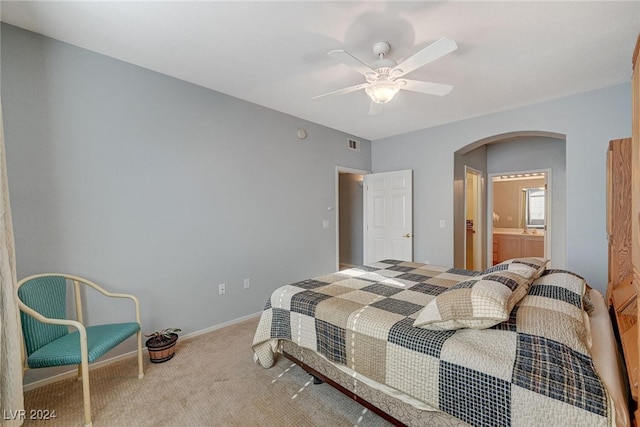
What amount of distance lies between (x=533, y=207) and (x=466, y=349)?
6.12 m

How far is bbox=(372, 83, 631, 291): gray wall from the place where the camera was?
9.50 feet

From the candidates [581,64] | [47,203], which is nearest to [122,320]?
[47,203]

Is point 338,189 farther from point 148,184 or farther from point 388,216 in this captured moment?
point 148,184

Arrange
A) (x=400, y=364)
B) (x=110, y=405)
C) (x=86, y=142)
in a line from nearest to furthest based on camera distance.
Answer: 1. (x=400, y=364)
2. (x=110, y=405)
3. (x=86, y=142)

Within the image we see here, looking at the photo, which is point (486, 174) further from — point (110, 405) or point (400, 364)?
point (110, 405)

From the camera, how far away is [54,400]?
72.9 inches

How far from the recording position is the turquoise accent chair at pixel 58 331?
5.36 ft

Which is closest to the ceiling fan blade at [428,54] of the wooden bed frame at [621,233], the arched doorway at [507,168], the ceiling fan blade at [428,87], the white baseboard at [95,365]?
the ceiling fan blade at [428,87]

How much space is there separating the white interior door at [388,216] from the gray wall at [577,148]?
0.47 m

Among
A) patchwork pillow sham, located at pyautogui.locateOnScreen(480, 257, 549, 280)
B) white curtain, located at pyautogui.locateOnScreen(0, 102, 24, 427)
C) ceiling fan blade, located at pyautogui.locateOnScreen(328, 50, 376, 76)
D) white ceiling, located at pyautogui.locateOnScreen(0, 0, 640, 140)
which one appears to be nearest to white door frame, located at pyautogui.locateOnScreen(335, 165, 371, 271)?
white ceiling, located at pyautogui.locateOnScreen(0, 0, 640, 140)

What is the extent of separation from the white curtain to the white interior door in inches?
166

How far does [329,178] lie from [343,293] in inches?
101

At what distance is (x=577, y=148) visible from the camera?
306 centimetres

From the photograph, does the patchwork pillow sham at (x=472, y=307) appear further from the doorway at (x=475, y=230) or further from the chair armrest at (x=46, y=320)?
the doorway at (x=475, y=230)
